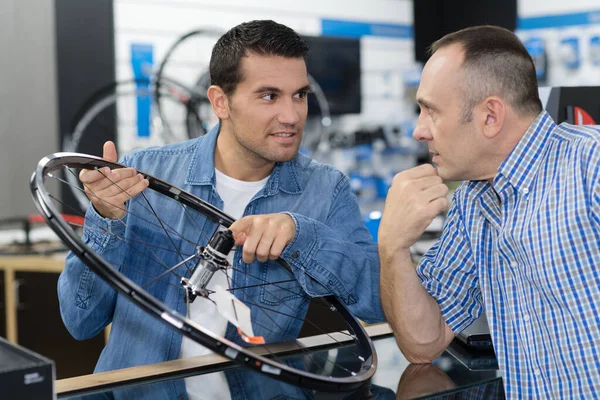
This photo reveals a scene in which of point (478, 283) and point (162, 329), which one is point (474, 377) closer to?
point (478, 283)

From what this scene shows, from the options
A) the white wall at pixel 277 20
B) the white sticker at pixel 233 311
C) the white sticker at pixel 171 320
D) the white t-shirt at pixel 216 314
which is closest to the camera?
the white sticker at pixel 171 320

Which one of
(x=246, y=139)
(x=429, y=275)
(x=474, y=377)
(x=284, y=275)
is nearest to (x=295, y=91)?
(x=246, y=139)

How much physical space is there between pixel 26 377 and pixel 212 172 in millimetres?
892

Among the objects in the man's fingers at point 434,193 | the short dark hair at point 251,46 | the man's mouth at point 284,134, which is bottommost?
the man's fingers at point 434,193

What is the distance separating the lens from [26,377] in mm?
884

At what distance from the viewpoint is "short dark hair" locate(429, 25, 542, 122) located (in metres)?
1.28

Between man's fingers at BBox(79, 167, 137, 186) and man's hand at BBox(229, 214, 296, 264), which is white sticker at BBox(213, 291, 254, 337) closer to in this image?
man's hand at BBox(229, 214, 296, 264)

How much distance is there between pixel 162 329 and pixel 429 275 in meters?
0.59

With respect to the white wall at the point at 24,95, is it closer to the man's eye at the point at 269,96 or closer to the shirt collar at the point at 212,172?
the shirt collar at the point at 212,172

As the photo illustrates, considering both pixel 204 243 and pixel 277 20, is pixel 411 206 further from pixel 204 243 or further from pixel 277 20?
pixel 277 20

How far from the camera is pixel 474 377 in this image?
4.01 ft

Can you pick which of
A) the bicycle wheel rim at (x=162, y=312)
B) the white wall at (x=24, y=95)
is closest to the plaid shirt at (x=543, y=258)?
the bicycle wheel rim at (x=162, y=312)

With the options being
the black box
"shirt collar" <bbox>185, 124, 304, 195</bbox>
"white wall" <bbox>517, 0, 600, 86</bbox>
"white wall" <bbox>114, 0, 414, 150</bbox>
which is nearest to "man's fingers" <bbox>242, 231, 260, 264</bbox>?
the black box

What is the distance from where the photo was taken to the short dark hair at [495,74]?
128cm
